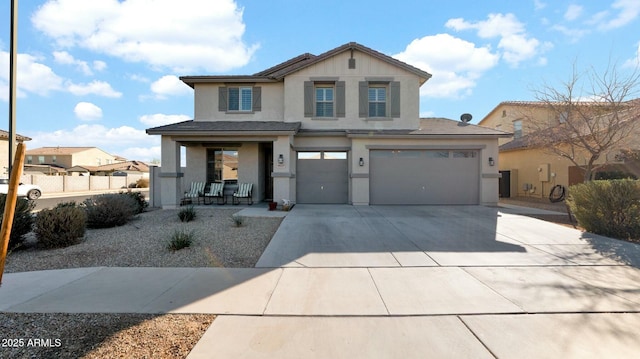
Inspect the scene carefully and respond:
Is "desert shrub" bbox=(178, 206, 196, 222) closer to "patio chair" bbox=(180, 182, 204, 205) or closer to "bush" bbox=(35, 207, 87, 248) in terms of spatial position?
"bush" bbox=(35, 207, 87, 248)

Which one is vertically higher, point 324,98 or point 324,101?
point 324,98

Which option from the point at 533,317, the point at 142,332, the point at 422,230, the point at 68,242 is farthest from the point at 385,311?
the point at 68,242

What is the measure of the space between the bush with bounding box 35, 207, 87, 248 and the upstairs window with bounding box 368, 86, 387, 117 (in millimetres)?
12404

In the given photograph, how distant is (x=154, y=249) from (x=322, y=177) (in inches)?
354

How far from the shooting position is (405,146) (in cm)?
1391

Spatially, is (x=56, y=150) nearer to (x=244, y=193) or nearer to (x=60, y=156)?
(x=60, y=156)

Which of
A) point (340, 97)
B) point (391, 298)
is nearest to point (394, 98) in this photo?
point (340, 97)

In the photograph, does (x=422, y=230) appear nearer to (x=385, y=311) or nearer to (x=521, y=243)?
(x=521, y=243)

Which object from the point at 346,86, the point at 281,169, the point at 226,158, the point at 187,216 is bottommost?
the point at 187,216

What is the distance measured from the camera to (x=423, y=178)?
13992 millimetres

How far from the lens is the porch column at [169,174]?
41.2ft

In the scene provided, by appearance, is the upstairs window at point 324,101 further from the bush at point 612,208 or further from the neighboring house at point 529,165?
the bush at point 612,208

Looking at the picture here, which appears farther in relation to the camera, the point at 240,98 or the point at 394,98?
the point at 240,98

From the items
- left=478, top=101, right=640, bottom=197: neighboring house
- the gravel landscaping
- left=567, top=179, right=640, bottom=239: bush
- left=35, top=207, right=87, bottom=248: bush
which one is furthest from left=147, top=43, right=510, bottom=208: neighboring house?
left=35, top=207, right=87, bottom=248: bush
